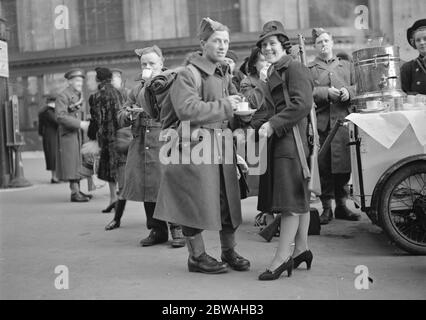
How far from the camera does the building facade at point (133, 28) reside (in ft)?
60.2

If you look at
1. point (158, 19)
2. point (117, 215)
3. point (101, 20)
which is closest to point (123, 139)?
point (117, 215)

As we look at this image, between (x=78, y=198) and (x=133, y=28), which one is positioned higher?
(x=133, y=28)

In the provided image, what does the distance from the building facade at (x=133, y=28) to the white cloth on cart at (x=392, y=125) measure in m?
13.0

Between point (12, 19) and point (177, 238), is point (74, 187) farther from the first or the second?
point (12, 19)

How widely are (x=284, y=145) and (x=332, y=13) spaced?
15.1 meters

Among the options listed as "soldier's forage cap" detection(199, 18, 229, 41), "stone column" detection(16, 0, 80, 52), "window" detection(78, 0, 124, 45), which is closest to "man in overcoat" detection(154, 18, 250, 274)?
"soldier's forage cap" detection(199, 18, 229, 41)

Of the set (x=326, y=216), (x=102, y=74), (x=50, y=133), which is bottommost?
(x=326, y=216)

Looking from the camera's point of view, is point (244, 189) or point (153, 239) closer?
point (244, 189)

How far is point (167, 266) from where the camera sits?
5.07 metres

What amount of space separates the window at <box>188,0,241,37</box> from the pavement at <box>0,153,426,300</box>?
12.1 metres

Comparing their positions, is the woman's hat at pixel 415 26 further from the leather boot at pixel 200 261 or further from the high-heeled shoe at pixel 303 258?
the leather boot at pixel 200 261

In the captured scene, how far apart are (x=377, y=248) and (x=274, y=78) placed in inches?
80.0

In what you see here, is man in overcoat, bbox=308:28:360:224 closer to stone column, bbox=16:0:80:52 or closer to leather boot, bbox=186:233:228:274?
leather boot, bbox=186:233:228:274

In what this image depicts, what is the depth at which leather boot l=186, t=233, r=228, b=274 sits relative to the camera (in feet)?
15.5
